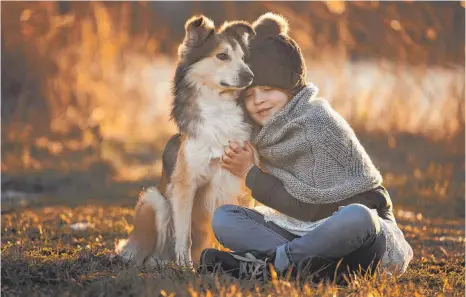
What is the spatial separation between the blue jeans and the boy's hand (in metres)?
0.24

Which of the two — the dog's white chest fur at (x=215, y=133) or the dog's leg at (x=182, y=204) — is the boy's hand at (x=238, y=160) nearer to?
the dog's white chest fur at (x=215, y=133)

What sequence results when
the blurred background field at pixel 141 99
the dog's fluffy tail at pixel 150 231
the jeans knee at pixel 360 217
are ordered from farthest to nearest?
the blurred background field at pixel 141 99 < the dog's fluffy tail at pixel 150 231 < the jeans knee at pixel 360 217

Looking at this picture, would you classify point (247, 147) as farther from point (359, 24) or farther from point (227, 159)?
point (359, 24)

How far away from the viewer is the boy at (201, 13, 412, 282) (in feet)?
12.7

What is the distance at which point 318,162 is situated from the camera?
13.6ft

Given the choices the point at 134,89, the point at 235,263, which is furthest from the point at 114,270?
the point at 134,89

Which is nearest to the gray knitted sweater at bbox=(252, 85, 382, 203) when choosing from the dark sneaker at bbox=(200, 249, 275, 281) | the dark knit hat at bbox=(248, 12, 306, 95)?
the dark knit hat at bbox=(248, 12, 306, 95)

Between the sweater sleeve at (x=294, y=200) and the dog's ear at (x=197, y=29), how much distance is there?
926 mm

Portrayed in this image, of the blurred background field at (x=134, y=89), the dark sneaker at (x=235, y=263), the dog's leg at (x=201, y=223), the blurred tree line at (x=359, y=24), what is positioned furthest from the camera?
the blurred background field at (x=134, y=89)

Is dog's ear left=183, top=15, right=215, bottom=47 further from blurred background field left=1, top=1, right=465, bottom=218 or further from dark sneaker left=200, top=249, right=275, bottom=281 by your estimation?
blurred background field left=1, top=1, right=465, bottom=218

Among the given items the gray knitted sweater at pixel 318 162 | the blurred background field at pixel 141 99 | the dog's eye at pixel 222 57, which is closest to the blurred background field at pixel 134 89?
the blurred background field at pixel 141 99

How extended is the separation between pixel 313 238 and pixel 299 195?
1.03 ft

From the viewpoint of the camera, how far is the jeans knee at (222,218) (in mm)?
4172

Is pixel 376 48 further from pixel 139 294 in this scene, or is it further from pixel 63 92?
pixel 139 294
